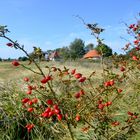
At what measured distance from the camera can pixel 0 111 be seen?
22.8 ft

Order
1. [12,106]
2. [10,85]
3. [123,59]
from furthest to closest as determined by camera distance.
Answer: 1. [10,85]
2. [123,59]
3. [12,106]

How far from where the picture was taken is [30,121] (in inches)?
263

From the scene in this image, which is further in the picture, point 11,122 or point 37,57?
point 11,122

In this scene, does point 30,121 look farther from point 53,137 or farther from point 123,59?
point 123,59

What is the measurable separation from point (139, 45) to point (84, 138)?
220 cm

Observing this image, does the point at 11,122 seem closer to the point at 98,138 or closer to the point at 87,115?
the point at 98,138

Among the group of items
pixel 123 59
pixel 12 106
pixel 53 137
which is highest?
pixel 123 59

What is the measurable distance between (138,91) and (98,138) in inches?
64.1

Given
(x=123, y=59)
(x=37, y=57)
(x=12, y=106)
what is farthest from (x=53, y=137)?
(x=37, y=57)

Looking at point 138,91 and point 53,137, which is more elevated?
point 138,91

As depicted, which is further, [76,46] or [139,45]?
[76,46]

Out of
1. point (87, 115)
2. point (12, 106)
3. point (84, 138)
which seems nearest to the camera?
point (87, 115)

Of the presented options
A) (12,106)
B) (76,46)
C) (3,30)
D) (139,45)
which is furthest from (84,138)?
(76,46)

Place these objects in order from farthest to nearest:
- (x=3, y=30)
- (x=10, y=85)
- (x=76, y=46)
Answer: (x=76, y=46) → (x=10, y=85) → (x=3, y=30)
